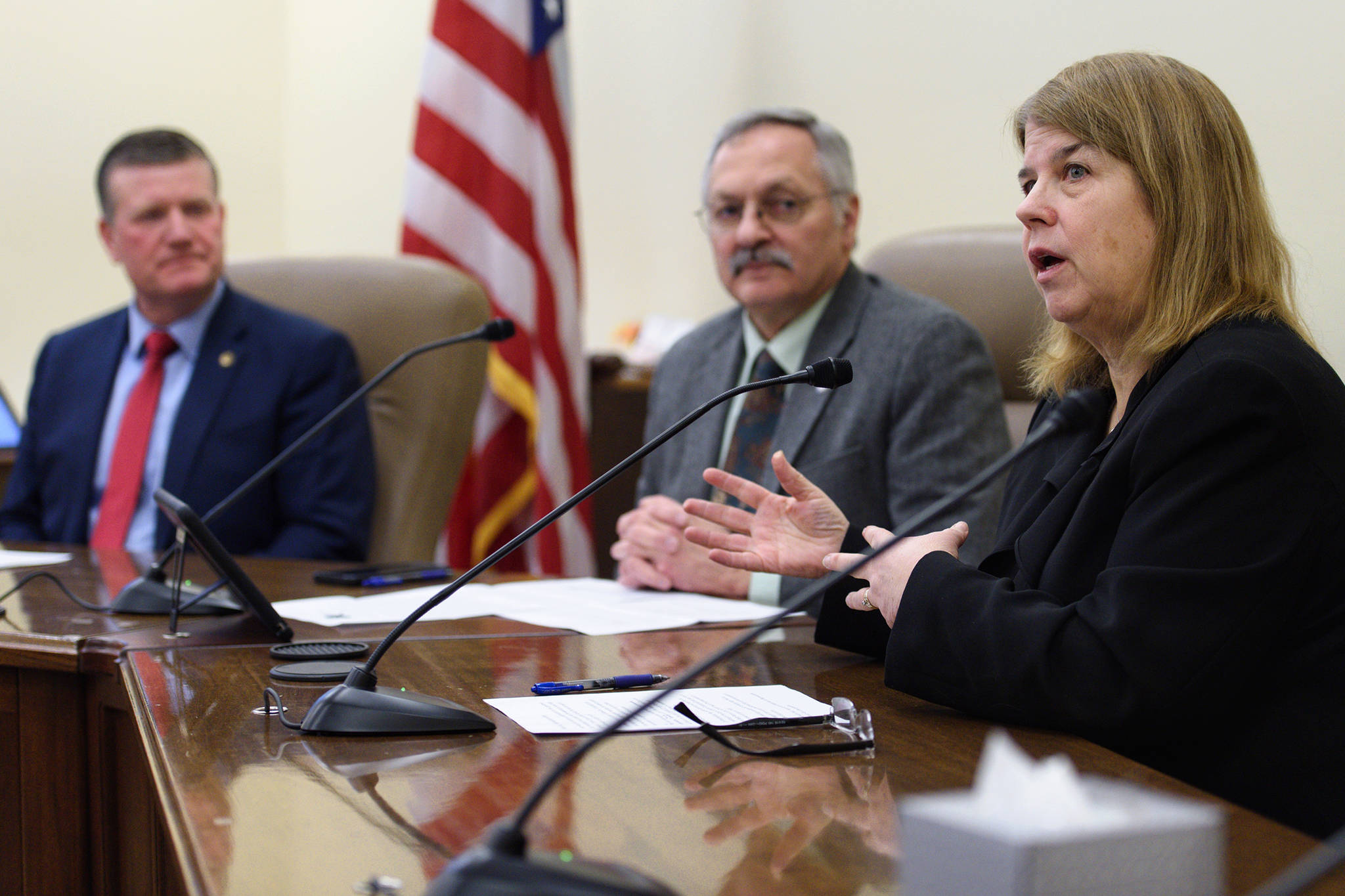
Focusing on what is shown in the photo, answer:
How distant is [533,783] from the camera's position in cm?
91

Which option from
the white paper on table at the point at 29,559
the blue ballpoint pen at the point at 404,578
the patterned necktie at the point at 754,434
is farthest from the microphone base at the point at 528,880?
the white paper on table at the point at 29,559

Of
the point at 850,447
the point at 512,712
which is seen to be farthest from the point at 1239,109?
the point at 512,712

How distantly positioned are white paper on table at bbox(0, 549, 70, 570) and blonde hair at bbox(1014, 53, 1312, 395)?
1.76m

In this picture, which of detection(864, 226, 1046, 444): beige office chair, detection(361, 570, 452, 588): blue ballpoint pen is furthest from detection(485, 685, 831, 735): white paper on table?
detection(864, 226, 1046, 444): beige office chair

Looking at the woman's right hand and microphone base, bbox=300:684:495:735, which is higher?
the woman's right hand

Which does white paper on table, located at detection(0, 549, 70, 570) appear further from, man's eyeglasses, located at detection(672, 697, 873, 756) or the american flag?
man's eyeglasses, located at detection(672, 697, 873, 756)

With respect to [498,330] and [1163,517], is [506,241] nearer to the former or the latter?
[498,330]

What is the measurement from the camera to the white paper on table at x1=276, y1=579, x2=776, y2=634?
1.63 metres

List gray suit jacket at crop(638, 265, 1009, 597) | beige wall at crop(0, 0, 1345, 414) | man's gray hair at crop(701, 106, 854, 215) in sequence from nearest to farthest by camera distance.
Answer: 1. gray suit jacket at crop(638, 265, 1009, 597)
2. man's gray hair at crop(701, 106, 854, 215)
3. beige wall at crop(0, 0, 1345, 414)

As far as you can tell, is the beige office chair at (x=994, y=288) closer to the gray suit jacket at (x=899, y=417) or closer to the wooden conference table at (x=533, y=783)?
the gray suit jacket at (x=899, y=417)

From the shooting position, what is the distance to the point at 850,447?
212cm

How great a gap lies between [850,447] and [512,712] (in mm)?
1111

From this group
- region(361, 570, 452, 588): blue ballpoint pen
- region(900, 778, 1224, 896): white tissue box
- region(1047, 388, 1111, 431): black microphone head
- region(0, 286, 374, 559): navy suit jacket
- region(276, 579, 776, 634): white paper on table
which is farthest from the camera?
region(0, 286, 374, 559): navy suit jacket

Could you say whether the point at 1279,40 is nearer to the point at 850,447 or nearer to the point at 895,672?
the point at 850,447
